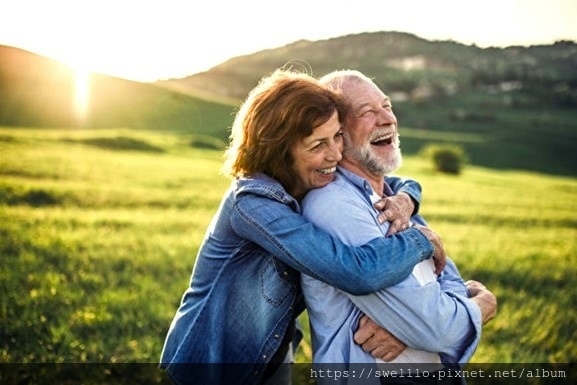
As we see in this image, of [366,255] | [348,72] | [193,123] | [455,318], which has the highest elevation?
[348,72]

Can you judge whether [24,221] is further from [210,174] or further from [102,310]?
[210,174]

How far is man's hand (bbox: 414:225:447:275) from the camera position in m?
3.30

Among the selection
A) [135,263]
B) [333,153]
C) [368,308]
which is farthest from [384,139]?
[135,263]

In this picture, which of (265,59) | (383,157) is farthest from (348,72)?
(265,59)

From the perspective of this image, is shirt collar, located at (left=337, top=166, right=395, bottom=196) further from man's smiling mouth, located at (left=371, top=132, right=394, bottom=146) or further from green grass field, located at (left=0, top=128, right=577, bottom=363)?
green grass field, located at (left=0, top=128, right=577, bottom=363)

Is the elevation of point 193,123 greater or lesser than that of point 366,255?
lesser

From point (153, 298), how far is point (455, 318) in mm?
4369

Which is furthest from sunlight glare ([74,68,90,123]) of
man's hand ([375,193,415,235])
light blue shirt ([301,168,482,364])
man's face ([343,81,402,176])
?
light blue shirt ([301,168,482,364])

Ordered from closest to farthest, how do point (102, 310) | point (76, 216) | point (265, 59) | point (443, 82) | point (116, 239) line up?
1. point (102, 310)
2. point (116, 239)
3. point (76, 216)
4. point (443, 82)
5. point (265, 59)

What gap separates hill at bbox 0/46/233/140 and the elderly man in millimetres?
27807

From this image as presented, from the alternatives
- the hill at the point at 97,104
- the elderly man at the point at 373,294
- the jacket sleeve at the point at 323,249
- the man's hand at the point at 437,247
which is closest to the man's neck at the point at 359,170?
the elderly man at the point at 373,294

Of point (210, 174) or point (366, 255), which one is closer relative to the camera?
point (366, 255)

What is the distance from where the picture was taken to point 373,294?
301 centimetres

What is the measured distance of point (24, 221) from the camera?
9.81 m
